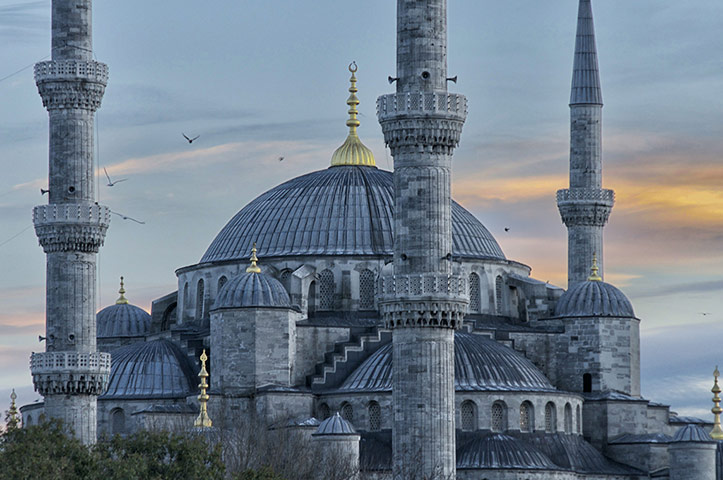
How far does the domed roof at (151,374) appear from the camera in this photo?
6938 centimetres

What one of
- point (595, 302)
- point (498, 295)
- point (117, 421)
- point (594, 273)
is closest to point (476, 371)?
point (595, 302)

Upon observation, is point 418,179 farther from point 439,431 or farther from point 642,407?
point 642,407

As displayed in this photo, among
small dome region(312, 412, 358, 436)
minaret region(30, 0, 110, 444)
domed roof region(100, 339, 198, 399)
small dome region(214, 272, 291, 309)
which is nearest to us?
minaret region(30, 0, 110, 444)

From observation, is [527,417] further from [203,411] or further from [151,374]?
[151,374]

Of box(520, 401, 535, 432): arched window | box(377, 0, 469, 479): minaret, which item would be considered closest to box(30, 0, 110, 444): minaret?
box(377, 0, 469, 479): minaret

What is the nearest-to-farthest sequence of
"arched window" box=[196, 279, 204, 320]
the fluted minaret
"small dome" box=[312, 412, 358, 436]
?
"small dome" box=[312, 412, 358, 436], the fluted minaret, "arched window" box=[196, 279, 204, 320]

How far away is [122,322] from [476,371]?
1549cm

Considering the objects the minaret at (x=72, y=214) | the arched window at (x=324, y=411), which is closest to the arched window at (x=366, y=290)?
the arched window at (x=324, y=411)

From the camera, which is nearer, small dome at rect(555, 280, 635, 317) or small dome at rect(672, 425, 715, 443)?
small dome at rect(672, 425, 715, 443)

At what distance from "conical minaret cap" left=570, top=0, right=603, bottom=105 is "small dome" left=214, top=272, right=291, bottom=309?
12.2 m

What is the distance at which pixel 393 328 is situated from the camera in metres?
53.1

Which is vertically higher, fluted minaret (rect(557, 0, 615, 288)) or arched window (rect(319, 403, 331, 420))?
fluted minaret (rect(557, 0, 615, 288))

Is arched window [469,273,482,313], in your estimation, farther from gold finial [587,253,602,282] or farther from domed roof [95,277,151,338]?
domed roof [95,277,151,338]

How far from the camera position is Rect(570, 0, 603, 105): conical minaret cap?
2896 inches
